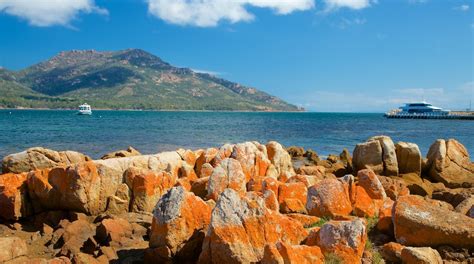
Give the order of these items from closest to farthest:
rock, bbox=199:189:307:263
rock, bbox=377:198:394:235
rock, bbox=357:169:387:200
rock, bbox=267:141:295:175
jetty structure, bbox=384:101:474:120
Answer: rock, bbox=199:189:307:263 → rock, bbox=377:198:394:235 → rock, bbox=357:169:387:200 → rock, bbox=267:141:295:175 → jetty structure, bbox=384:101:474:120

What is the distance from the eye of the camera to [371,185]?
1428 cm

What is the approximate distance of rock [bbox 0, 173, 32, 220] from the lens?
51.7 ft

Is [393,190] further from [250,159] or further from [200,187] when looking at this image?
[200,187]

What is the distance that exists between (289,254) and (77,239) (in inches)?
303

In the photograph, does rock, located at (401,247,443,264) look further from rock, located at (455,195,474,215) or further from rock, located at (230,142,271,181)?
rock, located at (230,142,271,181)

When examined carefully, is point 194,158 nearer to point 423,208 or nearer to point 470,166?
point 423,208

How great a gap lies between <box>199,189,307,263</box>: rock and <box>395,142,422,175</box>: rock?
19226 millimetres

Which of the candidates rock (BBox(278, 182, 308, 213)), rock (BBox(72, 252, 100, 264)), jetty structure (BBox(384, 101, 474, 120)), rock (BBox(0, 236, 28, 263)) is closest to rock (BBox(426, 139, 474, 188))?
rock (BBox(278, 182, 308, 213))

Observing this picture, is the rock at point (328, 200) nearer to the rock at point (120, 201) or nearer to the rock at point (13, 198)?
the rock at point (120, 201)

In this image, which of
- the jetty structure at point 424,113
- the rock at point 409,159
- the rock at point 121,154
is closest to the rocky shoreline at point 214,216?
the rock at point 121,154

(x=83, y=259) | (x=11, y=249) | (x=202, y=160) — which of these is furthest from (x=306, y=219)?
(x=202, y=160)

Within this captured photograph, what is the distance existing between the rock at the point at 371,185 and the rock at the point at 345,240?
14.5ft

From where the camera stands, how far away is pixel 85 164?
52.9 ft

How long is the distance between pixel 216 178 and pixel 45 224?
6.44m
